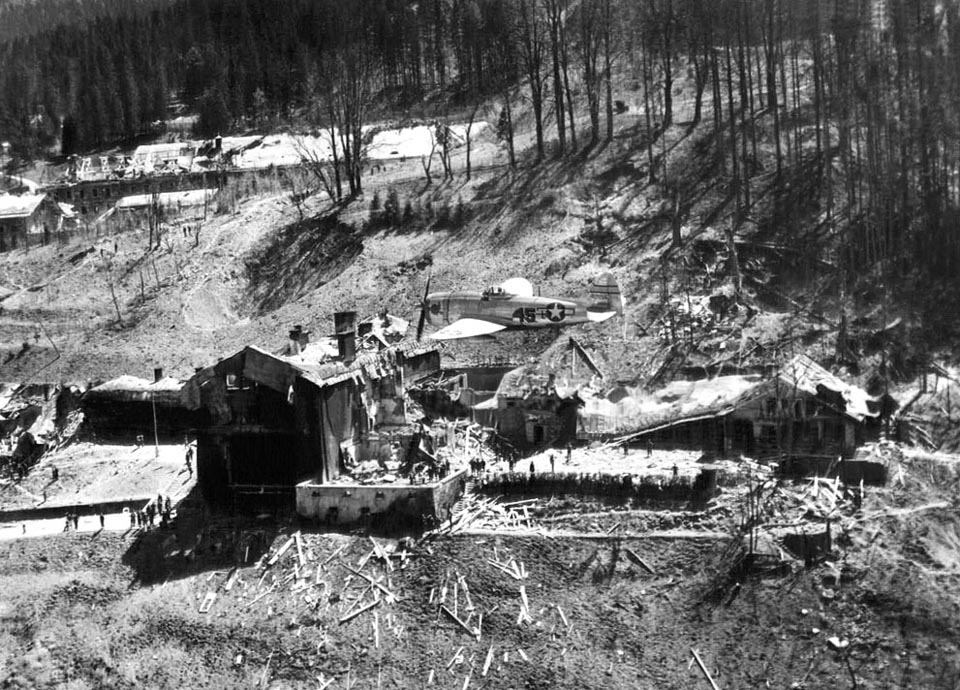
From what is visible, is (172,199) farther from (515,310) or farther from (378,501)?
(378,501)

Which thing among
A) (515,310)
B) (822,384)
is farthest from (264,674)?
(515,310)

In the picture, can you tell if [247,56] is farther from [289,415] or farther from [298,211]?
[289,415]

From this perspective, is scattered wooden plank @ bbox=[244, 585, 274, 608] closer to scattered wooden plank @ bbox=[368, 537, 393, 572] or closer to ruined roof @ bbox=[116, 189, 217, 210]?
scattered wooden plank @ bbox=[368, 537, 393, 572]

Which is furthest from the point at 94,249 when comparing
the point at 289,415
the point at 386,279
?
the point at 289,415

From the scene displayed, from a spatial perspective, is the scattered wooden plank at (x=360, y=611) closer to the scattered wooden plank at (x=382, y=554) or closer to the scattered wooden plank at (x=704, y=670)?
the scattered wooden plank at (x=382, y=554)

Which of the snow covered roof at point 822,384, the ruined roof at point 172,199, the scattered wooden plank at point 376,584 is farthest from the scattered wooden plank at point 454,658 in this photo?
the ruined roof at point 172,199

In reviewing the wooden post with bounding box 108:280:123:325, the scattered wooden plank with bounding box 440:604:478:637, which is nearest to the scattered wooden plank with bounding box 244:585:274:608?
the scattered wooden plank with bounding box 440:604:478:637
